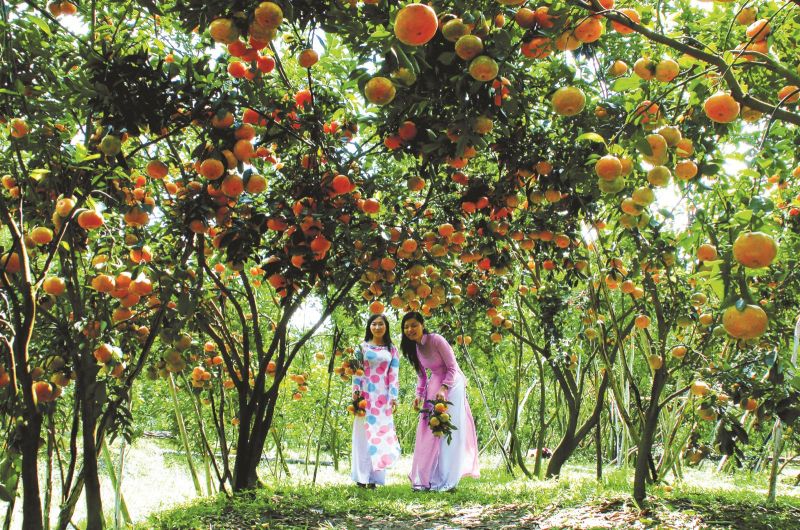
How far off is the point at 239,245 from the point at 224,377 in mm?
3401

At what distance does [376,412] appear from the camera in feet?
18.7

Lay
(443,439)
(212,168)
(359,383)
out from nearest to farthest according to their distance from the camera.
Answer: (212,168) < (443,439) < (359,383)

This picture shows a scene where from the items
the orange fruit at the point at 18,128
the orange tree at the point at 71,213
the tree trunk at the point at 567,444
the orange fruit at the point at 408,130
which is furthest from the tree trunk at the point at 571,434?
the orange fruit at the point at 18,128

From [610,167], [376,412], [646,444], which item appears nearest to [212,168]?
[610,167]

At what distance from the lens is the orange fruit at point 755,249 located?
1248 mm

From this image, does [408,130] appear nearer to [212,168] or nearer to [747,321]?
[212,168]

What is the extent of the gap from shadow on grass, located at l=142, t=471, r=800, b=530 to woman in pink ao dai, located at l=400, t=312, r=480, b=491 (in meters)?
0.55

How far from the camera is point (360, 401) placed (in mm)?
5590

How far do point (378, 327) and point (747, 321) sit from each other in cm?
460

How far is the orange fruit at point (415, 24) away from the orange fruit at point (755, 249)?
0.94 m

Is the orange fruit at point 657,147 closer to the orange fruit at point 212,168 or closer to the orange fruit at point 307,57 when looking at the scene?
the orange fruit at point 307,57

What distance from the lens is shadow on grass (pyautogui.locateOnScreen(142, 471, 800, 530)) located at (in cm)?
333

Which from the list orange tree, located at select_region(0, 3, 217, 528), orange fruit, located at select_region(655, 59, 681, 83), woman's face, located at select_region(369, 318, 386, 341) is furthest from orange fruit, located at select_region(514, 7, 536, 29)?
woman's face, located at select_region(369, 318, 386, 341)

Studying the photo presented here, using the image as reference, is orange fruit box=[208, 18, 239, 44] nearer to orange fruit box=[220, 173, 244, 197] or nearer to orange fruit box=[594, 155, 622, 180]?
orange fruit box=[220, 173, 244, 197]
